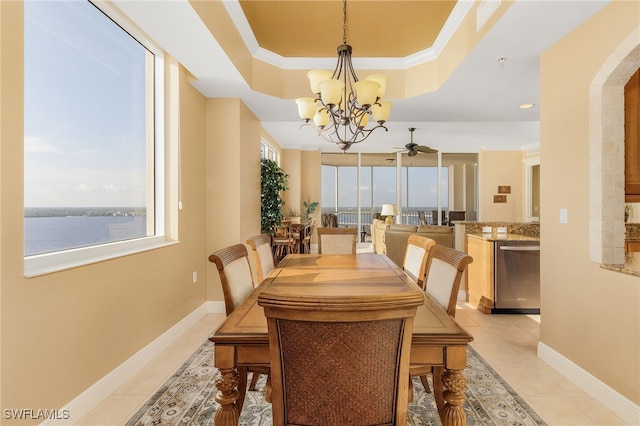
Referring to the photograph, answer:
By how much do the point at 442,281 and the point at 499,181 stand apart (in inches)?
308

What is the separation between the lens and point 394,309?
2.85 feet

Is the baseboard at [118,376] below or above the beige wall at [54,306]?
below

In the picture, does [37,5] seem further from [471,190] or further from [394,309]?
[471,190]

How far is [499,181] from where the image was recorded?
27.6 ft

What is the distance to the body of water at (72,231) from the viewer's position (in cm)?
174

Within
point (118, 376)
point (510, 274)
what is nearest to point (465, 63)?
point (510, 274)

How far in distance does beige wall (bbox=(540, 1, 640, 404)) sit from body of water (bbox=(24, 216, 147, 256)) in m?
3.33

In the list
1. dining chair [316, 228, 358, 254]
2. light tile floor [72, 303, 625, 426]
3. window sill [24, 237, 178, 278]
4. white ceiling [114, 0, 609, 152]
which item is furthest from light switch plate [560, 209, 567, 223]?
window sill [24, 237, 178, 278]

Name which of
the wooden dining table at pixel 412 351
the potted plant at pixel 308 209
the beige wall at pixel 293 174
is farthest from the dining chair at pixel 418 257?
the beige wall at pixel 293 174

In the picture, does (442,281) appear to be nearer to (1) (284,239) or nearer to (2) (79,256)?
(2) (79,256)

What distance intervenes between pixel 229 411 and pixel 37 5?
2275 millimetres

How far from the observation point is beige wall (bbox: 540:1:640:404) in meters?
1.91

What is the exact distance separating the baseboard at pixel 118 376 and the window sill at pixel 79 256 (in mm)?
767

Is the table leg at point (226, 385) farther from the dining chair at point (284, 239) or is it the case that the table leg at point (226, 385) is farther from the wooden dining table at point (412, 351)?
the dining chair at point (284, 239)
